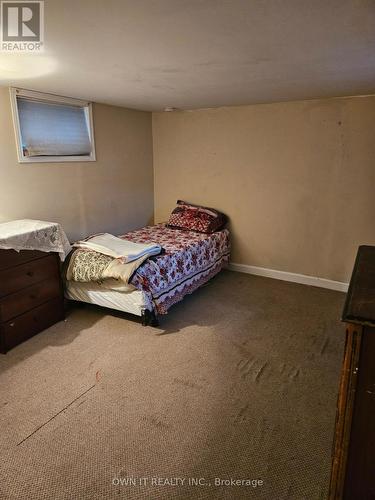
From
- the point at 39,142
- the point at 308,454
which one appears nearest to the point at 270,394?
the point at 308,454

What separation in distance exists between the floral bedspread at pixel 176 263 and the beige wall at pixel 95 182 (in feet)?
1.41

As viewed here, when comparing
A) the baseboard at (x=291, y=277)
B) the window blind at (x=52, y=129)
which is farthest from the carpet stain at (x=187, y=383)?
the window blind at (x=52, y=129)

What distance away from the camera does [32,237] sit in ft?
8.59

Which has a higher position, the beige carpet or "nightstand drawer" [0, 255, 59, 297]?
"nightstand drawer" [0, 255, 59, 297]

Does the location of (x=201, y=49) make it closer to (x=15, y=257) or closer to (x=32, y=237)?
(x=32, y=237)

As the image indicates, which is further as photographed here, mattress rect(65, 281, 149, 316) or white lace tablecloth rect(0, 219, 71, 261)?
mattress rect(65, 281, 149, 316)

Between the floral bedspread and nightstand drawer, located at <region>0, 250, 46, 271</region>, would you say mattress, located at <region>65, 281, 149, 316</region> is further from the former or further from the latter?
nightstand drawer, located at <region>0, 250, 46, 271</region>

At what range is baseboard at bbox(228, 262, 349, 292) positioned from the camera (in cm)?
374

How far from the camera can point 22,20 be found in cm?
140

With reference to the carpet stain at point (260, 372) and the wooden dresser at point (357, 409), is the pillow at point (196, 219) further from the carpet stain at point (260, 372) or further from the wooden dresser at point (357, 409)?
the wooden dresser at point (357, 409)

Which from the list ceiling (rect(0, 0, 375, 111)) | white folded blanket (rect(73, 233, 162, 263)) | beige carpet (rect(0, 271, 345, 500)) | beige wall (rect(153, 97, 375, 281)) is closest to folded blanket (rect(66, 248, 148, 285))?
white folded blanket (rect(73, 233, 162, 263))

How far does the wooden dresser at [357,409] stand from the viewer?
42.7 inches

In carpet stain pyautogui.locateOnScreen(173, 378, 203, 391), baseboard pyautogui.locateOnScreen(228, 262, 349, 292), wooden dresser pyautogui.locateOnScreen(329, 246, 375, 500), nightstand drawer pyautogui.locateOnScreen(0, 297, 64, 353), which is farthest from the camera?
baseboard pyautogui.locateOnScreen(228, 262, 349, 292)

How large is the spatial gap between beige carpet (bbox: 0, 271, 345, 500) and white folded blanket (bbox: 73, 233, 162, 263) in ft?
2.04
